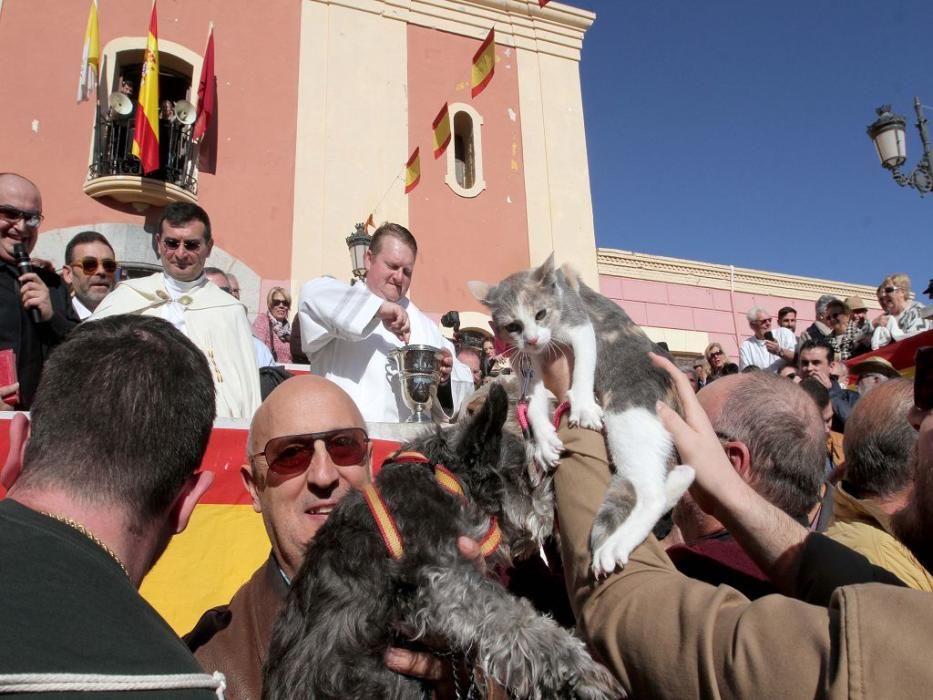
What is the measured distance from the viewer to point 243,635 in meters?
2.22

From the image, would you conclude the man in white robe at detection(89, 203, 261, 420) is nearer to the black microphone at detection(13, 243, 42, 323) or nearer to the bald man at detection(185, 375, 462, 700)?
the black microphone at detection(13, 243, 42, 323)

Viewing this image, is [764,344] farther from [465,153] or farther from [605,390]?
[465,153]

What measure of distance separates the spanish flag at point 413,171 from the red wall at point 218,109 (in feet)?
6.98

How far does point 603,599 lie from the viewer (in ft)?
4.61

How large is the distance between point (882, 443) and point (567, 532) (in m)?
1.55

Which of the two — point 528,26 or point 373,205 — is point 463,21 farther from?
point 373,205

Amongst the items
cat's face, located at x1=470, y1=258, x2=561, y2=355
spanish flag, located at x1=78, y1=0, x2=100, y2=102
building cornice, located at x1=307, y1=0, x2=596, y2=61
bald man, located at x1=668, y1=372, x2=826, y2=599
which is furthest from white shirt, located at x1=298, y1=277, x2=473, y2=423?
building cornice, located at x1=307, y1=0, x2=596, y2=61

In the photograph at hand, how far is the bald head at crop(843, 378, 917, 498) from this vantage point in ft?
7.89

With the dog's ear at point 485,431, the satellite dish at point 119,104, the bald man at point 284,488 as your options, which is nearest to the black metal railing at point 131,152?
the satellite dish at point 119,104

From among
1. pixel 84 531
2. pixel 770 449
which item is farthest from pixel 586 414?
pixel 84 531

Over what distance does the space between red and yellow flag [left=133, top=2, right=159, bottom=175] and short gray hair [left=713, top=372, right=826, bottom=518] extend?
10602 millimetres

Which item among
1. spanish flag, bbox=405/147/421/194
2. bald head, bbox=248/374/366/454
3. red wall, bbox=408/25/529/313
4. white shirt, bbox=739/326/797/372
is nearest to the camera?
bald head, bbox=248/374/366/454

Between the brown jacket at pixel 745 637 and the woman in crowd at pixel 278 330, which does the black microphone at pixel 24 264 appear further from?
the woman in crowd at pixel 278 330

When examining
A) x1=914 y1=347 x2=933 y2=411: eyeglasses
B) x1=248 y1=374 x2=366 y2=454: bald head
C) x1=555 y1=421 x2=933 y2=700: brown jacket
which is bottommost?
x1=555 y1=421 x2=933 y2=700: brown jacket
